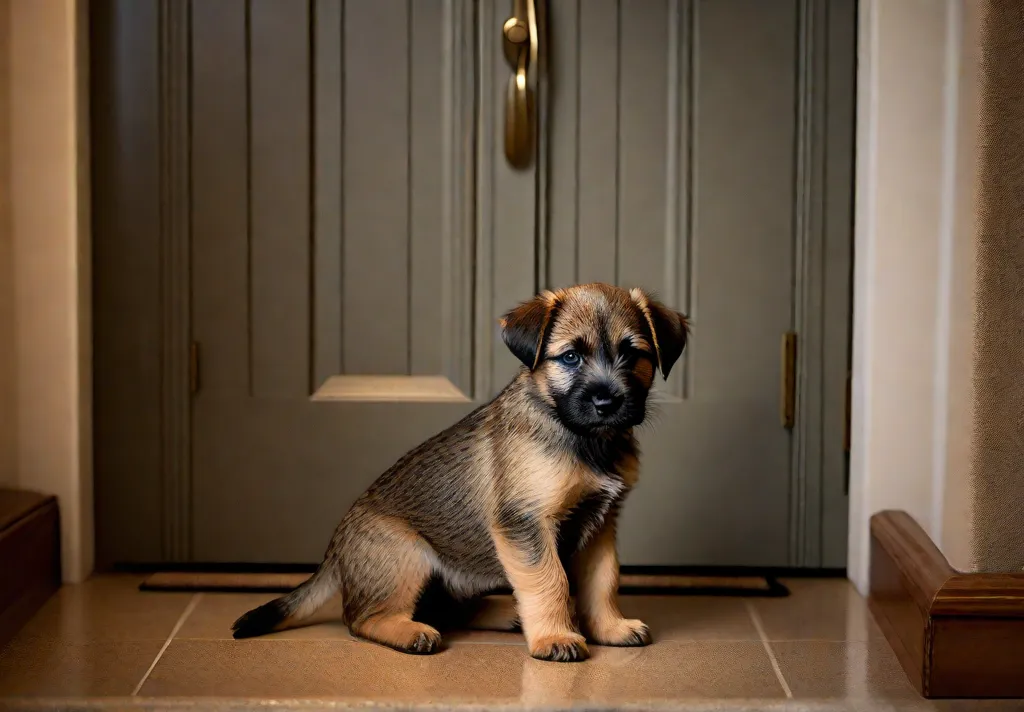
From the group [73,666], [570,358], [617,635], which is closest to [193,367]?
[73,666]

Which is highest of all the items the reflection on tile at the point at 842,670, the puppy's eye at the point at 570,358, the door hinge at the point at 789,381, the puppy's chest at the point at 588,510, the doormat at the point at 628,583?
the puppy's eye at the point at 570,358

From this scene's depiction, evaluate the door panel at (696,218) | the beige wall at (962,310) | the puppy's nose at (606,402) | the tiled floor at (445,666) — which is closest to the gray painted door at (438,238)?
the door panel at (696,218)

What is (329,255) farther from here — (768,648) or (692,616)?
(768,648)

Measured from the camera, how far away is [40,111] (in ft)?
8.47

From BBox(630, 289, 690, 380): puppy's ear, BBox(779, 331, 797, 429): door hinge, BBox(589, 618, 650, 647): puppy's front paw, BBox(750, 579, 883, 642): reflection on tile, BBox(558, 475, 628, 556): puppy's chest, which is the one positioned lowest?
BBox(750, 579, 883, 642): reflection on tile

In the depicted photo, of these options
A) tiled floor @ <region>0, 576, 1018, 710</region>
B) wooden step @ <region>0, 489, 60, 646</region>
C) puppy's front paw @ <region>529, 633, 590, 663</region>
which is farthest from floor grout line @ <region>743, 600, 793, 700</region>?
wooden step @ <region>0, 489, 60, 646</region>

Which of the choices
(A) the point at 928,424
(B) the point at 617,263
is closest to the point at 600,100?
(B) the point at 617,263

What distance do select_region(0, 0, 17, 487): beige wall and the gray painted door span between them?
21 centimetres

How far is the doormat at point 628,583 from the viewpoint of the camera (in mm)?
2688

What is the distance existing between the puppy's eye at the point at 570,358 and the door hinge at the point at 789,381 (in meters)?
0.87

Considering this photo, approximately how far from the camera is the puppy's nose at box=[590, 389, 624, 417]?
200cm

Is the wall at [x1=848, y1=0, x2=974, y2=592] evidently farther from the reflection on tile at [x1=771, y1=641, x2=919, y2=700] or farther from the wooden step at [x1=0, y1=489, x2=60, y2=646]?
the wooden step at [x1=0, y1=489, x2=60, y2=646]

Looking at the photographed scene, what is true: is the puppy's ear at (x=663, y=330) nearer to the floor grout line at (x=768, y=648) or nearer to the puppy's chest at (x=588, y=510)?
the puppy's chest at (x=588, y=510)

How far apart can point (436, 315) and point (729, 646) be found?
1.06 metres
